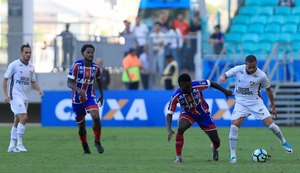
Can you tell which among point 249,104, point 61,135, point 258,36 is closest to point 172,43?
point 258,36

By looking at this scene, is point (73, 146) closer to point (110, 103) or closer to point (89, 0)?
point (110, 103)

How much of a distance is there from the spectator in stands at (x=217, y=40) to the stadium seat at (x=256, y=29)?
231cm

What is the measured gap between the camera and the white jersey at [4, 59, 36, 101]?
20250mm

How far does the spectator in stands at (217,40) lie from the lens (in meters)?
32.9

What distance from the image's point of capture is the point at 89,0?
1422 inches

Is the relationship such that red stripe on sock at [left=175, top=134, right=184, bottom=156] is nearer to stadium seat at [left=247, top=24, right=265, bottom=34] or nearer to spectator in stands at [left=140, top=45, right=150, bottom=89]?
spectator in stands at [left=140, top=45, right=150, bottom=89]

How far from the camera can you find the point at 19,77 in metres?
20.3

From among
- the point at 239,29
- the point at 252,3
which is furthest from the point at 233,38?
the point at 252,3

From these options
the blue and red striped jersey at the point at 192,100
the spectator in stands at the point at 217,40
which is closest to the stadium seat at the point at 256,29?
the spectator in stands at the point at 217,40

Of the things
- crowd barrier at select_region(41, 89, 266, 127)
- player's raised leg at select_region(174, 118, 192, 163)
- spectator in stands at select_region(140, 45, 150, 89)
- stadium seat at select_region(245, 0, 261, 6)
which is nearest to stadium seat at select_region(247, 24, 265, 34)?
stadium seat at select_region(245, 0, 261, 6)

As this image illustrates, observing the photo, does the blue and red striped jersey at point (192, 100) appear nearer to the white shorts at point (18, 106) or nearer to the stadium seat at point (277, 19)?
the white shorts at point (18, 106)

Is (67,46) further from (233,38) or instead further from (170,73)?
(233,38)

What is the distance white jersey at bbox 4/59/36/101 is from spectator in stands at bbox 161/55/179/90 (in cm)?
1175

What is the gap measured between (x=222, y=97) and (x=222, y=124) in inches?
32.5
